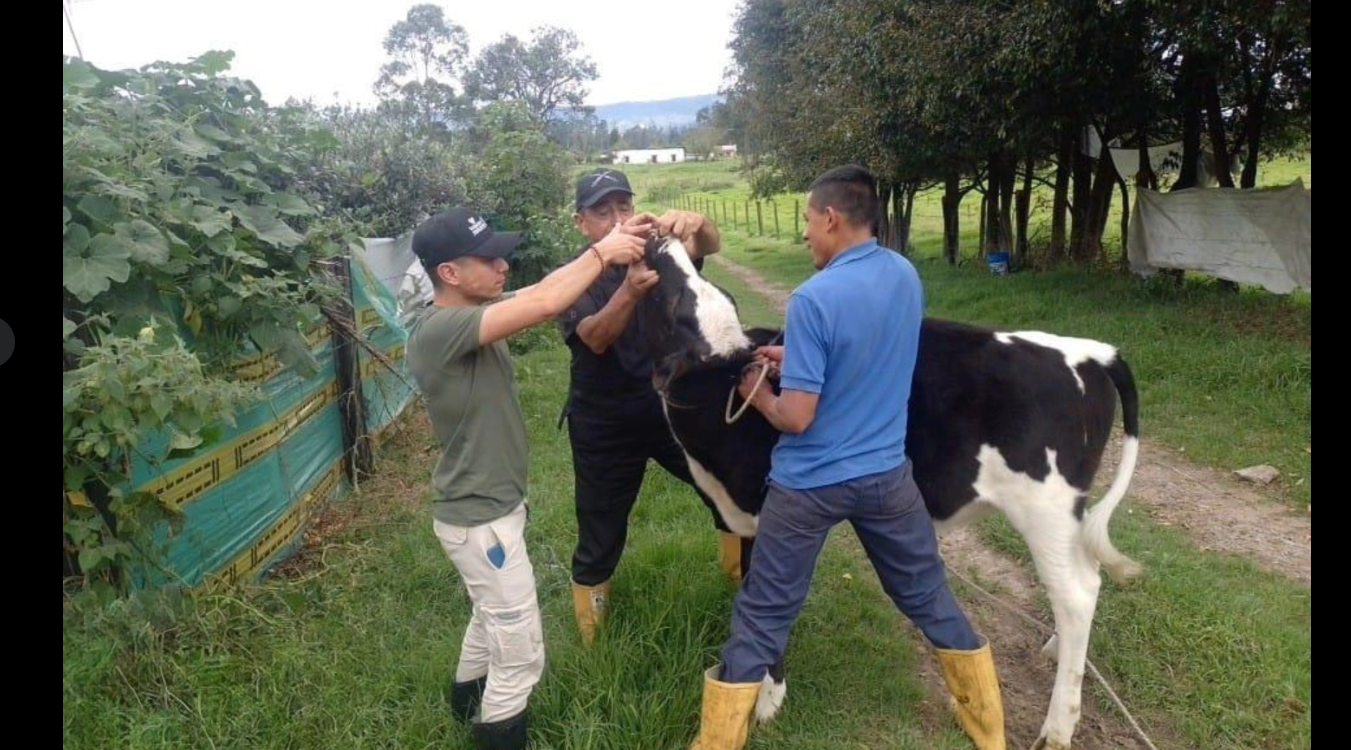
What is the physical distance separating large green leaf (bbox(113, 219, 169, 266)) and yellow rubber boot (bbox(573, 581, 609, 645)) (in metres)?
1.96

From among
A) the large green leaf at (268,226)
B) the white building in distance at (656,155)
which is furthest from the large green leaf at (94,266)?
the white building in distance at (656,155)

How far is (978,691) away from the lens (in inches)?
113

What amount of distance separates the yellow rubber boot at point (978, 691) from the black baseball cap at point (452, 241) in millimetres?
1902

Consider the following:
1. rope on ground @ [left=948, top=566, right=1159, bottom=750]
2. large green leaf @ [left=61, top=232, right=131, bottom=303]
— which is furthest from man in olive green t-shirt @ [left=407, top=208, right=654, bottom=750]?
rope on ground @ [left=948, top=566, right=1159, bottom=750]

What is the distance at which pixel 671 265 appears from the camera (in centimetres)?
297

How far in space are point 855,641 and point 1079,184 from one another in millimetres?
12188

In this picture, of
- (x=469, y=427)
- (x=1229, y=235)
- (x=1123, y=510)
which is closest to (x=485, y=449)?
(x=469, y=427)

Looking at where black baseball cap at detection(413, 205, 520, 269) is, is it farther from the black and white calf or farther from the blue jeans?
the blue jeans

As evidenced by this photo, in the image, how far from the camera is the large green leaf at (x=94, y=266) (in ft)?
9.60

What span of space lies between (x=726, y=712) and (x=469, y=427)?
117cm

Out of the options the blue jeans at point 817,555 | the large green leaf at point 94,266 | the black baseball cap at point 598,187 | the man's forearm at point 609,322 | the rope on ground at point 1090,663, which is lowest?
the rope on ground at point 1090,663

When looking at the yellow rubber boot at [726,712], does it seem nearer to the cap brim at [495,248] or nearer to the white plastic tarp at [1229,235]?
the cap brim at [495,248]

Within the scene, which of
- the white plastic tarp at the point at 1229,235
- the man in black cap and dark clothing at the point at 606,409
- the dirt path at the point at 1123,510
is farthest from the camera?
the white plastic tarp at the point at 1229,235

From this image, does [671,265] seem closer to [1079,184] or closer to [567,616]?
[567,616]
